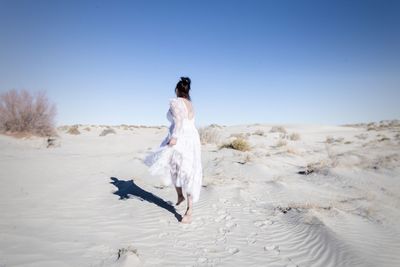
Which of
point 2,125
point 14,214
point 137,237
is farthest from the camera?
point 2,125

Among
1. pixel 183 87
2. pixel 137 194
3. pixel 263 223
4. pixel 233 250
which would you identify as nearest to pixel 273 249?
pixel 233 250

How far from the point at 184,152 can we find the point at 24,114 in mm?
14079

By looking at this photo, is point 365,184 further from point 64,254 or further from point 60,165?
point 60,165

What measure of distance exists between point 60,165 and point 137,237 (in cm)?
615

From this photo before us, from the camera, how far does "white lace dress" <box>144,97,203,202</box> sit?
4.70 meters

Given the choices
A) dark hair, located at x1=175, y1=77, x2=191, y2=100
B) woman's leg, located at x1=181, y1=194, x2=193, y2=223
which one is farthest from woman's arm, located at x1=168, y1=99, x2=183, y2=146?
woman's leg, located at x1=181, y1=194, x2=193, y2=223

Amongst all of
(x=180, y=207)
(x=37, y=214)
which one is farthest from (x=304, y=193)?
(x=37, y=214)

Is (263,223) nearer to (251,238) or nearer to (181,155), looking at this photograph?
(251,238)

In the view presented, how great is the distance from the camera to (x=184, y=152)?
15.7ft

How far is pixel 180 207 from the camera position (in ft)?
18.8

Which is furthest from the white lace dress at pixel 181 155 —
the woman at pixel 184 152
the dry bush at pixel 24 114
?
the dry bush at pixel 24 114

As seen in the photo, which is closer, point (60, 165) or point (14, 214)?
point (14, 214)

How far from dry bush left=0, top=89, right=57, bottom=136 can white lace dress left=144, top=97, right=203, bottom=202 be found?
534 inches

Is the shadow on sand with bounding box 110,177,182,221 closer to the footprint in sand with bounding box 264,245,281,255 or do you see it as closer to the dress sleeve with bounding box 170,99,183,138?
the dress sleeve with bounding box 170,99,183,138
